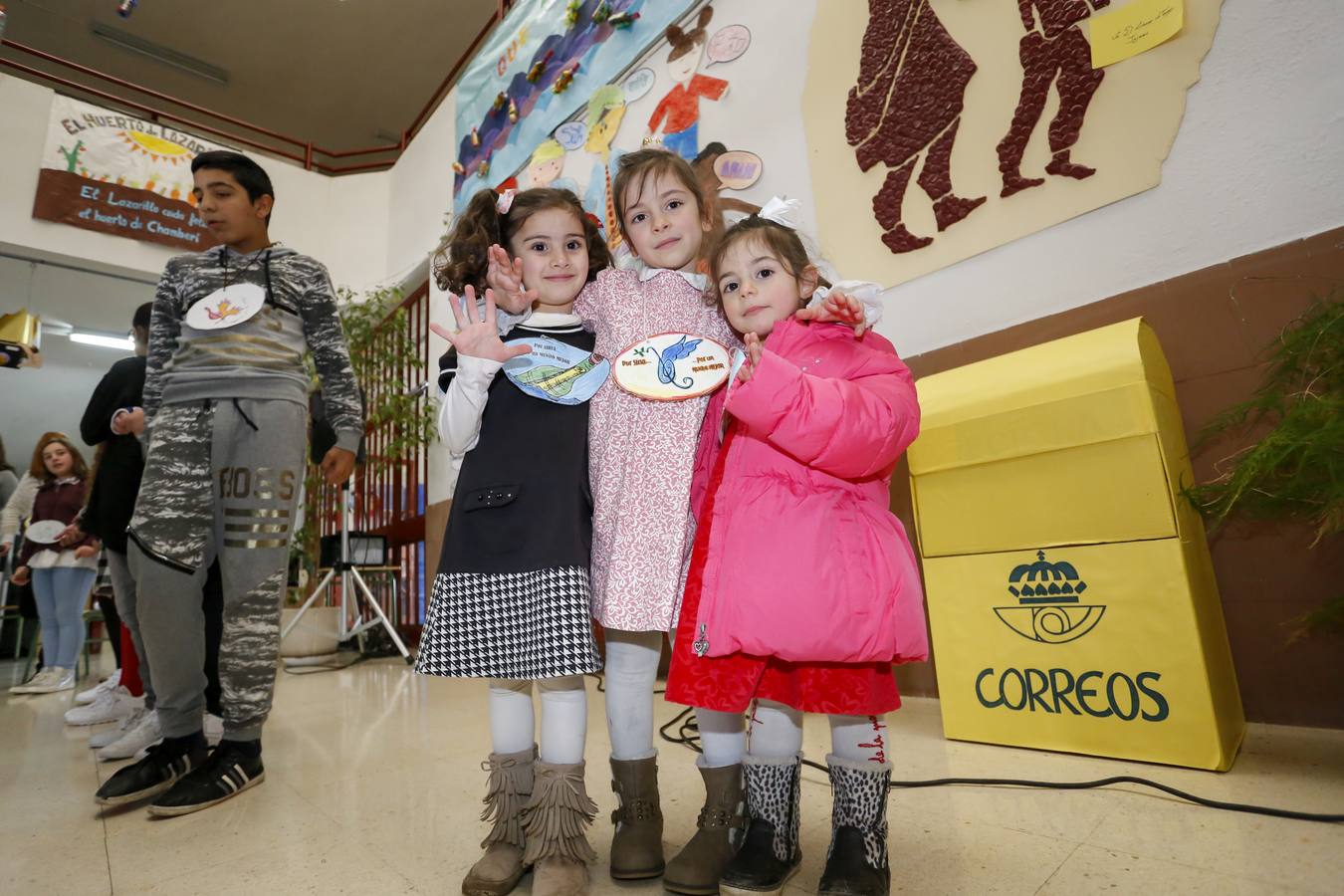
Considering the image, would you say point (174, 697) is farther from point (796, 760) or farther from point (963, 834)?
point (963, 834)

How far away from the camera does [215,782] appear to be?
51.4 inches

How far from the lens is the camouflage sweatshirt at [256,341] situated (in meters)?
1.41

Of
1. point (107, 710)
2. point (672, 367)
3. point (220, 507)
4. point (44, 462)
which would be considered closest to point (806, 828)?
point (672, 367)

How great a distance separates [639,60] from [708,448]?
2511 millimetres

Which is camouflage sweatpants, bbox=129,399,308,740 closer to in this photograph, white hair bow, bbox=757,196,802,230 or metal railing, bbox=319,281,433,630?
white hair bow, bbox=757,196,802,230

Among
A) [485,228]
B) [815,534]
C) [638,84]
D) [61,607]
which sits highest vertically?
[638,84]

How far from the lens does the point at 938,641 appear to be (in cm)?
148

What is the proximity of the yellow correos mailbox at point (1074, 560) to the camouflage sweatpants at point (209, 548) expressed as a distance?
4.52 ft

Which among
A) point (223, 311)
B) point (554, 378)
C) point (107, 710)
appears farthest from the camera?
point (107, 710)

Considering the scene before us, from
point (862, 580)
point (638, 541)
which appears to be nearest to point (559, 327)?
point (638, 541)

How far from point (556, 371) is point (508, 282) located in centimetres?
15

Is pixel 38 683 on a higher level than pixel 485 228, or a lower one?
lower

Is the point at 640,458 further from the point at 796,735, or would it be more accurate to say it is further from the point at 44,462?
the point at 44,462

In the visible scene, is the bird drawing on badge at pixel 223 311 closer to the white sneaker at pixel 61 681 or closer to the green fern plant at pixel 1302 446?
the green fern plant at pixel 1302 446
